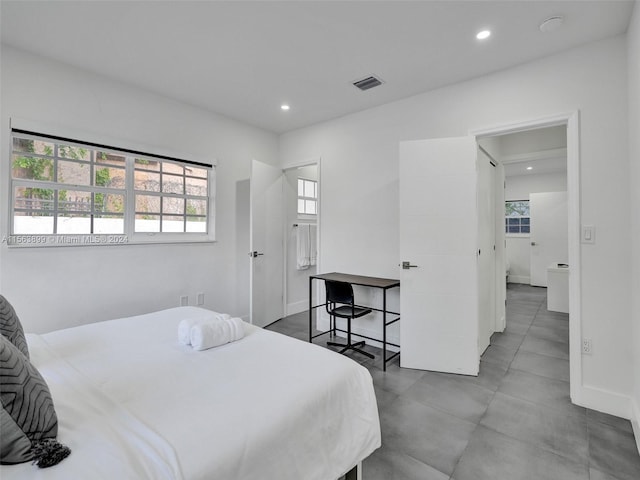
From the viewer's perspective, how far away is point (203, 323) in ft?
5.56

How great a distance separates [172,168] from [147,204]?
1.61 feet

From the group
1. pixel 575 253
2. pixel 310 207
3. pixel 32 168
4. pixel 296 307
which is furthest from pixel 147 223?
pixel 575 253

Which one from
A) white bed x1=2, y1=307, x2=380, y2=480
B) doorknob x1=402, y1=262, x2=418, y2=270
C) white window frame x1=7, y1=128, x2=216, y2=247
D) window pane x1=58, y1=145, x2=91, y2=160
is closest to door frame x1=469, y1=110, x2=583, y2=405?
doorknob x1=402, y1=262, x2=418, y2=270

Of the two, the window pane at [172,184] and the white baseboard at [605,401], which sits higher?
the window pane at [172,184]

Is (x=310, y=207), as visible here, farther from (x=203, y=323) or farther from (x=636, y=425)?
(x=636, y=425)

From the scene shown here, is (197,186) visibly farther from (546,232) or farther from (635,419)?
(546,232)

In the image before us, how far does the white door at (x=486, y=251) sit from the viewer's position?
3113 mm

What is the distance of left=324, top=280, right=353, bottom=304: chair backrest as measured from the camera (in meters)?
3.10

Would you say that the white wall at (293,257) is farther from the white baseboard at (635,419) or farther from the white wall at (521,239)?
the white wall at (521,239)

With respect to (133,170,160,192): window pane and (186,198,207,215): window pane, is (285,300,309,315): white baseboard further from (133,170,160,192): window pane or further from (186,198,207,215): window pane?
(133,170,160,192): window pane

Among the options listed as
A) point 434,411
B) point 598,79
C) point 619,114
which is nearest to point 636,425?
point 434,411

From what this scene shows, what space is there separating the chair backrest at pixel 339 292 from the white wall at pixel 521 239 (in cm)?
605

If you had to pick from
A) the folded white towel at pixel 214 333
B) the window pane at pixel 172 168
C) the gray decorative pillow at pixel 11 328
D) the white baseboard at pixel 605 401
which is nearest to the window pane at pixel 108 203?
the window pane at pixel 172 168

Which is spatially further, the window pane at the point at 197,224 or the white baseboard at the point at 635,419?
the window pane at the point at 197,224
